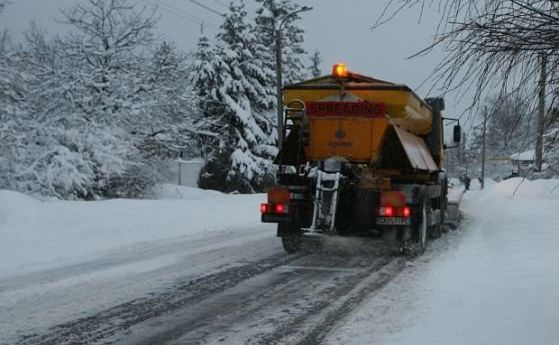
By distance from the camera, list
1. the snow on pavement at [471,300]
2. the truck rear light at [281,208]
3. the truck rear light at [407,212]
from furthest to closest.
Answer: the truck rear light at [281,208], the truck rear light at [407,212], the snow on pavement at [471,300]

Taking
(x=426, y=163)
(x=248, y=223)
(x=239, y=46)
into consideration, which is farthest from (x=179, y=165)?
(x=426, y=163)

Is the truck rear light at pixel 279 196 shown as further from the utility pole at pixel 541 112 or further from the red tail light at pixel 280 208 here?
the utility pole at pixel 541 112

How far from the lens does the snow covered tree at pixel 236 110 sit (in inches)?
1346

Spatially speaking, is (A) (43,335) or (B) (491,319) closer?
(A) (43,335)

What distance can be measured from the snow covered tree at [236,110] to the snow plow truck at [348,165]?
74.6 feet

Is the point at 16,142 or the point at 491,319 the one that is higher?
the point at 16,142

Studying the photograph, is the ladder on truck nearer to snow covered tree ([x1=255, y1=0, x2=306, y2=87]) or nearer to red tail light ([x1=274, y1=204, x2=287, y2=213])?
red tail light ([x1=274, y1=204, x2=287, y2=213])

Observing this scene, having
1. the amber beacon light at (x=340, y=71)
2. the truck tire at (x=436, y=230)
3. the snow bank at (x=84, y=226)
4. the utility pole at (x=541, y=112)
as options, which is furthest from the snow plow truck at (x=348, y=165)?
the utility pole at (x=541, y=112)

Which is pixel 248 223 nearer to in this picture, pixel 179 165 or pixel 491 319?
pixel 491 319

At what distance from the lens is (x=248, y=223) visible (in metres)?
16.8

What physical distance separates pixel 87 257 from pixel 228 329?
499 cm

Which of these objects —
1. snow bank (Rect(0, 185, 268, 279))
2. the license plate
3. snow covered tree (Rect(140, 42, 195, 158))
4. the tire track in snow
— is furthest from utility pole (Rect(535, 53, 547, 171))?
snow covered tree (Rect(140, 42, 195, 158))

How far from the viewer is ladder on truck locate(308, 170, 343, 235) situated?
9789 millimetres

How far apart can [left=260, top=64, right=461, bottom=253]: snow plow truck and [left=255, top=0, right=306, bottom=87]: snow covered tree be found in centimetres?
2597
